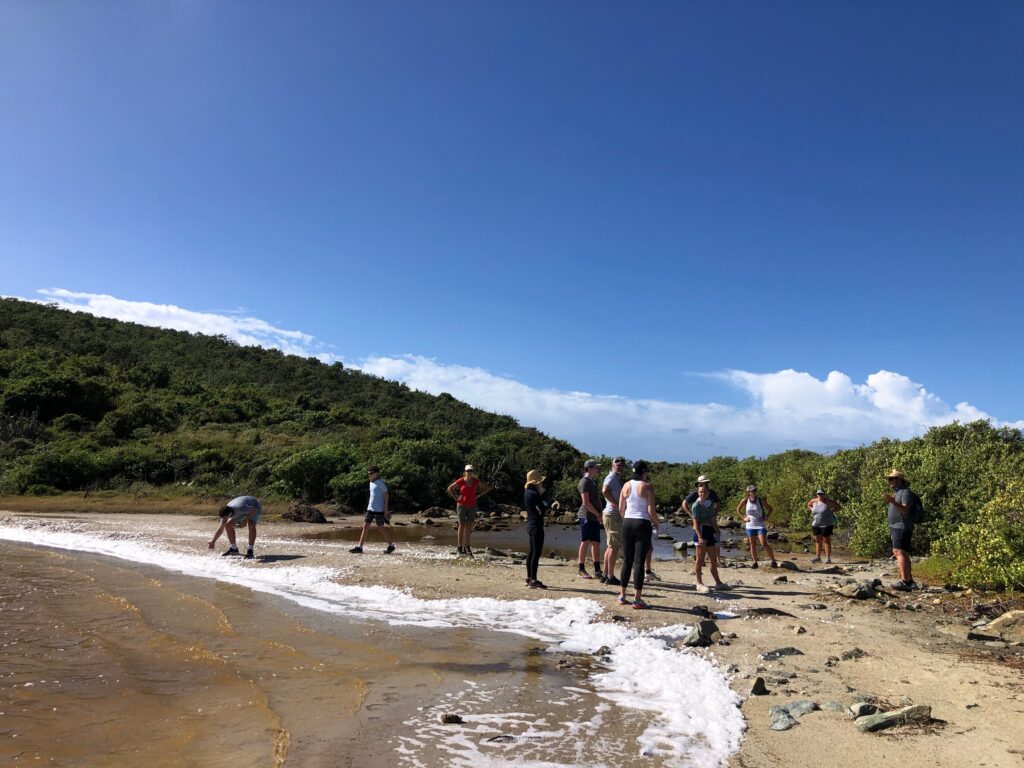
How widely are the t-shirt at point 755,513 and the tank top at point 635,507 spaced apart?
20.8 ft

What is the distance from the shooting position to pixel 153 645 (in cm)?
689

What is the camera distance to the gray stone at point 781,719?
Answer: 197 inches

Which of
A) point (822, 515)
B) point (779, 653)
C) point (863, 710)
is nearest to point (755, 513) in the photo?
point (822, 515)

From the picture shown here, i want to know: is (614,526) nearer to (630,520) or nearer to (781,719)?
(630,520)

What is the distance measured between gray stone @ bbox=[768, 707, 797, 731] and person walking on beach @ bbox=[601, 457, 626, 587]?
200 inches

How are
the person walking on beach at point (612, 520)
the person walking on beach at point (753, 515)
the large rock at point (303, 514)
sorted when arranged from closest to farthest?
the person walking on beach at point (612, 520) < the person walking on beach at point (753, 515) < the large rock at point (303, 514)

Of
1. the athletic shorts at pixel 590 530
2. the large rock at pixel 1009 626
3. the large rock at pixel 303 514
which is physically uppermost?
the athletic shorts at pixel 590 530

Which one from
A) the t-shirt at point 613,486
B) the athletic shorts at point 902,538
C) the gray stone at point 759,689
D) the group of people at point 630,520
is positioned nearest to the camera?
the gray stone at point 759,689

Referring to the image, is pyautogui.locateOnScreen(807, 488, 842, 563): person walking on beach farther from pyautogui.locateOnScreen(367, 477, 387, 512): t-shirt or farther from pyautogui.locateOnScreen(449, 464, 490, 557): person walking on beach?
pyautogui.locateOnScreen(367, 477, 387, 512): t-shirt

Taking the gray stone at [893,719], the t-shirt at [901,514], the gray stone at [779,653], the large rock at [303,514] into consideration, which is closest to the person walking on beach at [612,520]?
the gray stone at [779,653]

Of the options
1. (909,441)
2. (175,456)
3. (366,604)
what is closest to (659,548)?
(909,441)

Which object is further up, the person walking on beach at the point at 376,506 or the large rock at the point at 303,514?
the person walking on beach at the point at 376,506

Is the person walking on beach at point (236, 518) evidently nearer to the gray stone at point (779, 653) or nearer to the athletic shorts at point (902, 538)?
the gray stone at point (779, 653)

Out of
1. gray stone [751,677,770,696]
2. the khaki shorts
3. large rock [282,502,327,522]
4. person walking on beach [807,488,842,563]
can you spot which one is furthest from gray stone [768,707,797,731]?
large rock [282,502,327,522]
